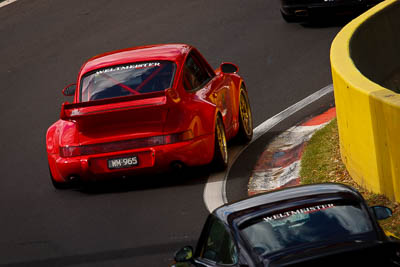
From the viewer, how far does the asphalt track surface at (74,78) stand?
10062 millimetres

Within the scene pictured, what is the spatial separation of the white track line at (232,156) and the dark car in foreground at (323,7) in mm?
4202

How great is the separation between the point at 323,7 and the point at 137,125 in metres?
9.60

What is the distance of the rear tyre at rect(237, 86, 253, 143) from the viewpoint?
13258mm

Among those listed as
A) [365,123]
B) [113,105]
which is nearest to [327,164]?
[365,123]

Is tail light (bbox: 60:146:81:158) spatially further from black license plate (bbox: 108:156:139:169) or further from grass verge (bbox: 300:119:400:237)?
grass verge (bbox: 300:119:400:237)

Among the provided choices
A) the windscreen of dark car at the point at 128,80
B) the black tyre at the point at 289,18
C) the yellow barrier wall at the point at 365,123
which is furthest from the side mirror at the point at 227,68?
the black tyre at the point at 289,18

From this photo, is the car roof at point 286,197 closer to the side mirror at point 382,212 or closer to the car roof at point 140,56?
the side mirror at point 382,212

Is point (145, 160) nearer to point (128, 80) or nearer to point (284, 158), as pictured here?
point (128, 80)

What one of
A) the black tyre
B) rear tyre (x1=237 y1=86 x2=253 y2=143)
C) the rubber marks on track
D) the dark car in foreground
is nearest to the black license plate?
the rubber marks on track

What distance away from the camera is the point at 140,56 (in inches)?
487

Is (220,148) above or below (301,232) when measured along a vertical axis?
below

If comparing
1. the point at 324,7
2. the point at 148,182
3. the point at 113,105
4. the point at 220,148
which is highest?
the point at 113,105

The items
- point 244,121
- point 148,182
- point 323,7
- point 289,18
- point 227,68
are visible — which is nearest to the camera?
point 148,182

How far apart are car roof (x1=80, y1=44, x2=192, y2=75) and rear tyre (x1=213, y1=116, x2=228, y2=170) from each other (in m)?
0.95
